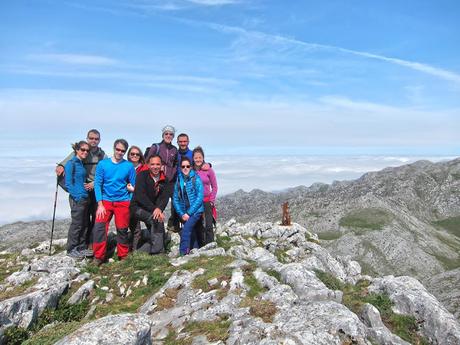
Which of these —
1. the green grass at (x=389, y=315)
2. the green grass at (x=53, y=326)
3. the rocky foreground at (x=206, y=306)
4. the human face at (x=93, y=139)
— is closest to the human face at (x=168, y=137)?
the human face at (x=93, y=139)

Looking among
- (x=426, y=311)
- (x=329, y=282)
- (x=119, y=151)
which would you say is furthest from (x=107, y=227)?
(x=426, y=311)

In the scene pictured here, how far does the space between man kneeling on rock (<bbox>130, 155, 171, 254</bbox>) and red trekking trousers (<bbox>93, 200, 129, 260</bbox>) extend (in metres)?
0.51

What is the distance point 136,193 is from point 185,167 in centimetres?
282

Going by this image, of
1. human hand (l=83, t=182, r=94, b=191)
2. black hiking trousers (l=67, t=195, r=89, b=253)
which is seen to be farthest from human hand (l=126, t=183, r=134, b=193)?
black hiking trousers (l=67, t=195, r=89, b=253)

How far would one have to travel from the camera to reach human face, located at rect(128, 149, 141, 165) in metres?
22.7

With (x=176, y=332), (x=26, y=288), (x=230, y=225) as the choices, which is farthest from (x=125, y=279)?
(x=230, y=225)

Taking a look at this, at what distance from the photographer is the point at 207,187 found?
22844mm

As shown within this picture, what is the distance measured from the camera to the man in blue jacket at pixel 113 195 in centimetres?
2059

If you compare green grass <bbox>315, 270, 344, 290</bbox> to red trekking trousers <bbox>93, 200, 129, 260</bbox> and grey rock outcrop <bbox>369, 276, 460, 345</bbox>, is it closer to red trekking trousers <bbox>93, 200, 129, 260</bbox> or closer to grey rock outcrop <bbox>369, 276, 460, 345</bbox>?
grey rock outcrop <bbox>369, 276, 460, 345</bbox>

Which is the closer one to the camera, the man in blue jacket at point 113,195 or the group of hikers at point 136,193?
the man in blue jacket at point 113,195

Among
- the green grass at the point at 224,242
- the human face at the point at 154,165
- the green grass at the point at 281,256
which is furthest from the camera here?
the green grass at the point at 281,256

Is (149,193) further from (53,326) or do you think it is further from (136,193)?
(53,326)

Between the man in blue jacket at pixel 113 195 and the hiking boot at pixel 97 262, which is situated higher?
the man in blue jacket at pixel 113 195

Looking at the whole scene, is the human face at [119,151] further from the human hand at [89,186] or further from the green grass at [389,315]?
the green grass at [389,315]
